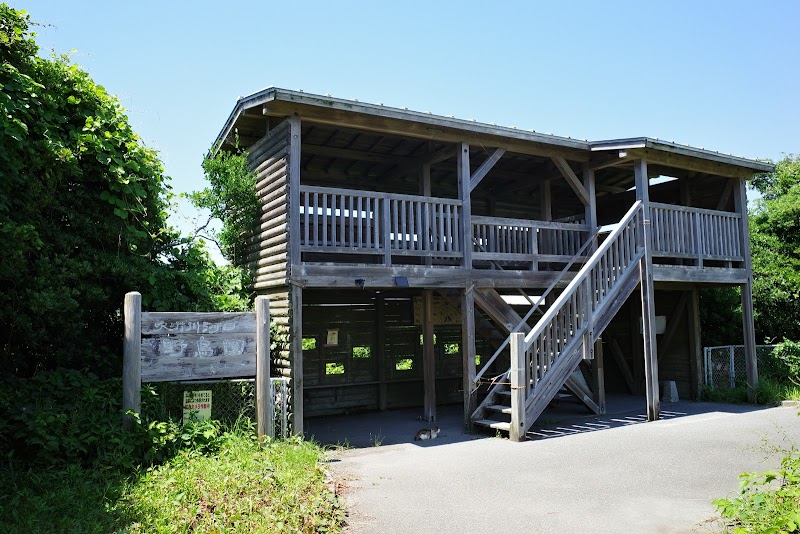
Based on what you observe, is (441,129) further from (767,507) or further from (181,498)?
(767,507)

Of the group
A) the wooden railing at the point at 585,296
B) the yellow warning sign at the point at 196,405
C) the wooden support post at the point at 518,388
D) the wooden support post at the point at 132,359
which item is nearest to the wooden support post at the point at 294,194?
the yellow warning sign at the point at 196,405

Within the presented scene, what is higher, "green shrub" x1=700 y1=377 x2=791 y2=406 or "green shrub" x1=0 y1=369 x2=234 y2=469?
"green shrub" x1=0 y1=369 x2=234 y2=469

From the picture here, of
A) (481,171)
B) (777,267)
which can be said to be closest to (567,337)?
(481,171)

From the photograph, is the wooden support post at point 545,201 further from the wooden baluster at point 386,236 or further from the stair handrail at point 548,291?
the wooden baluster at point 386,236

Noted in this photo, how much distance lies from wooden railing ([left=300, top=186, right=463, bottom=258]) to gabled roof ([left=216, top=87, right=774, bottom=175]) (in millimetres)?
1153

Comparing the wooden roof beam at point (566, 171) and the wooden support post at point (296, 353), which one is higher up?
the wooden roof beam at point (566, 171)

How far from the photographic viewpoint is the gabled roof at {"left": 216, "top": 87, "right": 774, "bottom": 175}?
9188 mm

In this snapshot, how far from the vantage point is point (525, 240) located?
11984mm

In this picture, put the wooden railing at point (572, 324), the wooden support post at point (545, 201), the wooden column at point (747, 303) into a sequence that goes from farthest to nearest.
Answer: the wooden support post at point (545, 201) → the wooden column at point (747, 303) → the wooden railing at point (572, 324)

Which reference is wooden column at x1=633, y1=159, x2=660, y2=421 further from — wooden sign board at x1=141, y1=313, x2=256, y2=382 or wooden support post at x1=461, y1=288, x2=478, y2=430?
wooden sign board at x1=141, y1=313, x2=256, y2=382

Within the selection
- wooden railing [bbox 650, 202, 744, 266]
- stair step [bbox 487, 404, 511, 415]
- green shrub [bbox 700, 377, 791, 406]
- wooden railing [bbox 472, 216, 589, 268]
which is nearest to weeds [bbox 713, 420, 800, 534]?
stair step [bbox 487, 404, 511, 415]

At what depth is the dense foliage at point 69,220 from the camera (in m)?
7.29

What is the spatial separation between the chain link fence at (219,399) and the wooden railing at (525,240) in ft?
14.8

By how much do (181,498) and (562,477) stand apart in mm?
4204
